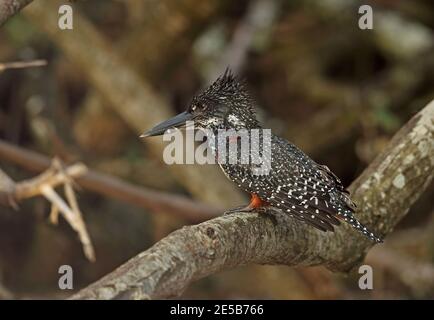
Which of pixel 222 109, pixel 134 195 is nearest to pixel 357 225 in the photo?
pixel 222 109

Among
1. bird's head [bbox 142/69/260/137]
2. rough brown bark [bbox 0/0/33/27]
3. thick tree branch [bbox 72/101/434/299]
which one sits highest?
rough brown bark [bbox 0/0/33/27]

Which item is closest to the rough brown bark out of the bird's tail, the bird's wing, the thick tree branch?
the thick tree branch

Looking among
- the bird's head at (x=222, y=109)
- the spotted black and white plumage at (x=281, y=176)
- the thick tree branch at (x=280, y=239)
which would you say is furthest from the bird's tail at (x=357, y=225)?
the bird's head at (x=222, y=109)

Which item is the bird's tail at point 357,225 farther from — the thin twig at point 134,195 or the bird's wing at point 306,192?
the thin twig at point 134,195

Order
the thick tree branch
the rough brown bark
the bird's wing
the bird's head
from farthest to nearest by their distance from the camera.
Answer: the bird's head < the bird's wing < the rough brown bark < the thick tree branch

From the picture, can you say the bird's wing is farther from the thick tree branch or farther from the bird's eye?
the bird's eye

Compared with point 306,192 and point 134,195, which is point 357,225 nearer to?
point 306,192
